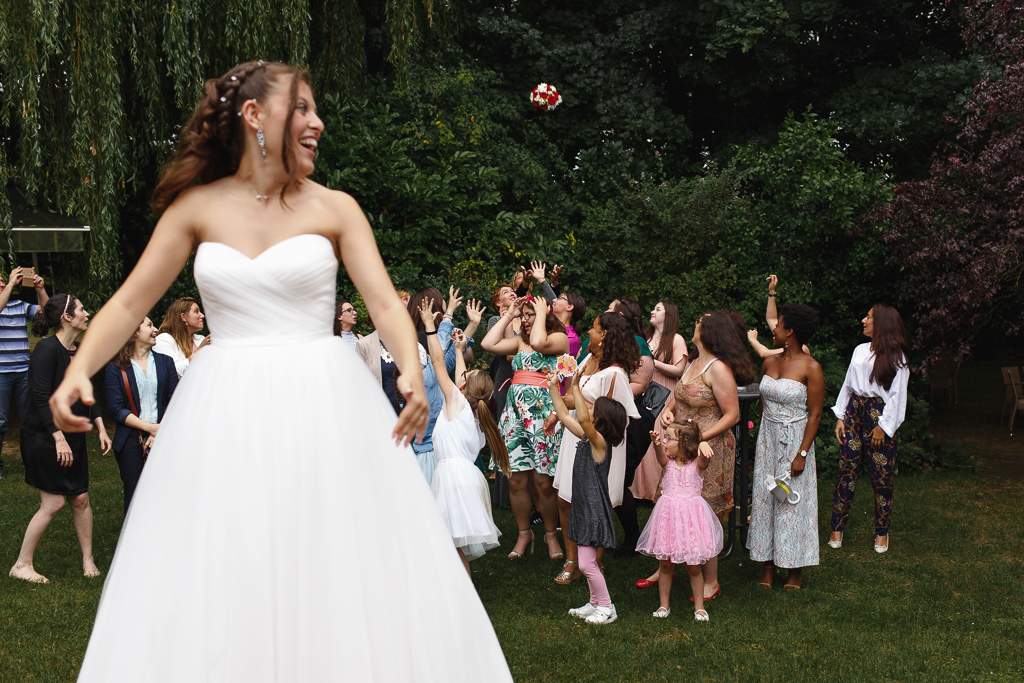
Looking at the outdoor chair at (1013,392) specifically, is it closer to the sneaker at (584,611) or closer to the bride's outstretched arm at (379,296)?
the sneaker at (584,611)

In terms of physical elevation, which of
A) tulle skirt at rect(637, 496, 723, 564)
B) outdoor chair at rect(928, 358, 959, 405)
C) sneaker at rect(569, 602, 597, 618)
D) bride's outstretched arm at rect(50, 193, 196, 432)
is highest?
bride's outstretched arm at rect(50, 193, 196, 432)

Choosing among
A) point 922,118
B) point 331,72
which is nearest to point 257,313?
point 331,72

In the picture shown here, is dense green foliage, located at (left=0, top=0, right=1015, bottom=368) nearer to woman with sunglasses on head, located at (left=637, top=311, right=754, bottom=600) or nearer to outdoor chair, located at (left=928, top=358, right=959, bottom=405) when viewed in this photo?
outdoor chair, located at (left=928, top=358, right=959, bottom=405)

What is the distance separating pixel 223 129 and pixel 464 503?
11.1 feet

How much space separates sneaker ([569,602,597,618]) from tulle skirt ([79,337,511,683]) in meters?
3.05

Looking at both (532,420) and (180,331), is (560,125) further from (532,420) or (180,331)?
(180,331)

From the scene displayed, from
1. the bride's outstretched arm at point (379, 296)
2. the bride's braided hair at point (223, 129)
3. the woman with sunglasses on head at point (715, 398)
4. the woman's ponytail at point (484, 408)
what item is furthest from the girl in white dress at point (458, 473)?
the bride's braided hair at point (223, 129)

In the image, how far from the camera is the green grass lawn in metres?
4.71

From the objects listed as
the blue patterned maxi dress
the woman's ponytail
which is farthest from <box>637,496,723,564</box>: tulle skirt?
the woman's ponytail

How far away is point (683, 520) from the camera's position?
212 inches

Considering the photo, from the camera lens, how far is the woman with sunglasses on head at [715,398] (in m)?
5.85

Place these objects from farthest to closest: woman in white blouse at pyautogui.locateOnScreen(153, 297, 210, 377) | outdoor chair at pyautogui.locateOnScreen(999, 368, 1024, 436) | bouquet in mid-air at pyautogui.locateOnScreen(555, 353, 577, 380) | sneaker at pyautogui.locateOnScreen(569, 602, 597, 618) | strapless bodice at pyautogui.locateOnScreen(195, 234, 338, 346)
→ outdoor chair at pyautogui.locateOnScreen(999, 368, 1024, 436) < woman in white blouse at pyautogui.locateOnScreen(153, 297, 210, 377) < bouquet in mid-air at pyautogui.locateOnScreen(555, 353, 577, 380) < sneaker at pyautogui.locateOnScreen(569, 602, 597, 618) < strapless bodice at pyautogui.locateOnScreen(195, 234, 338, 346)

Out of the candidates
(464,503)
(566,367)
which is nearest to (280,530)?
(464,503)

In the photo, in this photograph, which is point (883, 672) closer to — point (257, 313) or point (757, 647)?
point (757, 647)
